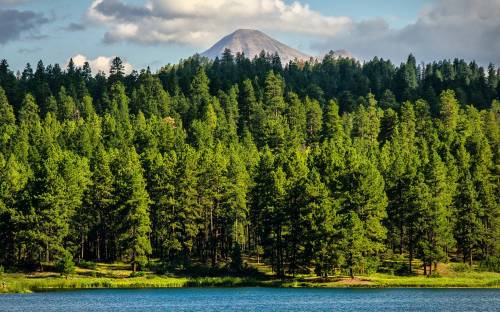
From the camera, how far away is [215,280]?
357 ft

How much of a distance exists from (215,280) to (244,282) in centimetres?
391

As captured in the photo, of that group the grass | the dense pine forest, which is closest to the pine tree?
the dense pine forest

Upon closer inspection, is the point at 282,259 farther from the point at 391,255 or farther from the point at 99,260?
the point at 99,260

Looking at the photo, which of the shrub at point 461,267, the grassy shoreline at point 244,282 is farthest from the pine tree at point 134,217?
the shrub at point 461,267

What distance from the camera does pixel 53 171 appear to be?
112438 millimetres

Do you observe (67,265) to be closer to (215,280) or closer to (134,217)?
(134,217)

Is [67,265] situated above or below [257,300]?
above

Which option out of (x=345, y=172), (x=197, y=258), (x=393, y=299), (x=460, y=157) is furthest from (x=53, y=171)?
(x=460, y=157)

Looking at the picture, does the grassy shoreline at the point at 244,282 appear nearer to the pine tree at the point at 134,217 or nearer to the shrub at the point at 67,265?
the shrub at the point at 67,265

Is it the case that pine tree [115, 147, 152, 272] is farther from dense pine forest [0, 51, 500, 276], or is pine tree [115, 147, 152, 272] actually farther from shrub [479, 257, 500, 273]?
shrub [479, 257, 500, 273]

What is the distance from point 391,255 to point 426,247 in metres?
13.5

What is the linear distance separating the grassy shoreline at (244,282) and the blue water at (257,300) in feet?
15.4

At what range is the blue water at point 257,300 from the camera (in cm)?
7819

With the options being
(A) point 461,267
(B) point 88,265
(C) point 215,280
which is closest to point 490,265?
(A) point 461,267
